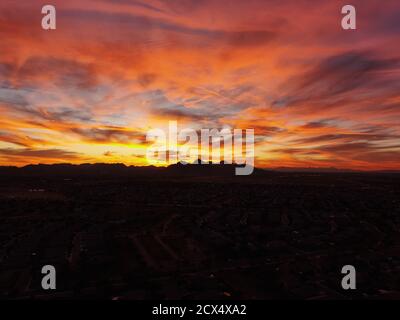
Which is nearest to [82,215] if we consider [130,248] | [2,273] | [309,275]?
[130,248]

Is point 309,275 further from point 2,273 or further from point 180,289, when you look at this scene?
point 2,273

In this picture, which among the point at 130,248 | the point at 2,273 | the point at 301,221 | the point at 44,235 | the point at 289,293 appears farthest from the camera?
the point at 301,221

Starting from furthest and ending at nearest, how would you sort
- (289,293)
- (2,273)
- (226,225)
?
1. (226,225)
2. (2,273)
3. (289,293)
